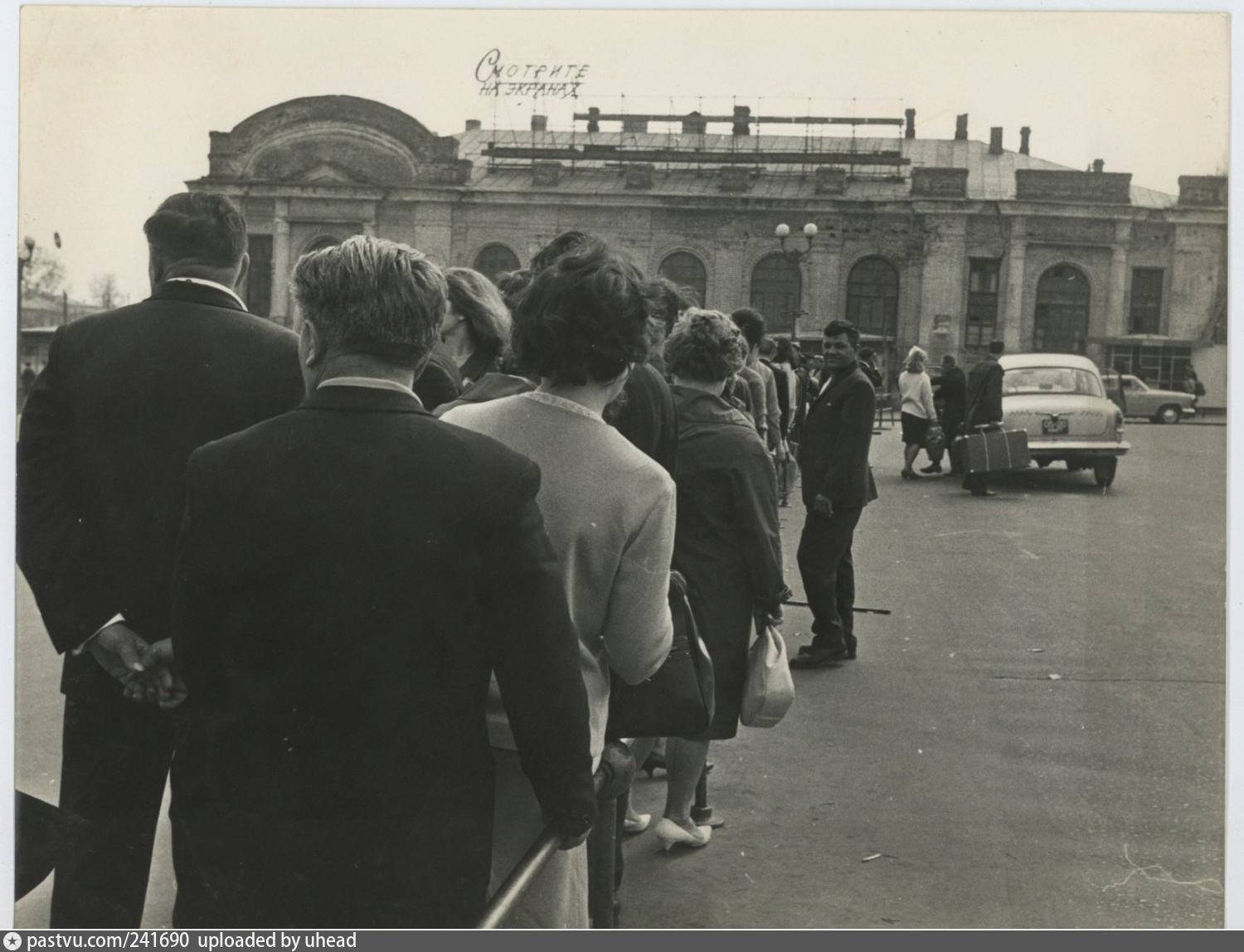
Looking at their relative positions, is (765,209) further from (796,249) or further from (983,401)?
(983,401)

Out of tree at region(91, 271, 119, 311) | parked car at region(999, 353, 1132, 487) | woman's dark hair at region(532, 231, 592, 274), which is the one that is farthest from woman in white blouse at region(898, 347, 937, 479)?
tree at region(91, 271, 119, 311)

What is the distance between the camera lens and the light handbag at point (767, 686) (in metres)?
3.54

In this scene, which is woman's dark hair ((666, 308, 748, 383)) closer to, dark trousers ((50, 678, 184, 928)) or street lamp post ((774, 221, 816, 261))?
street lamp post ((774, 221, 816, 261))

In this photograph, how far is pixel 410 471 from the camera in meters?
1.81

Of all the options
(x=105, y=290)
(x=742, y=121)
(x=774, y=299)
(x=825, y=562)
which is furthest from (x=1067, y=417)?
(x=105, y=290)

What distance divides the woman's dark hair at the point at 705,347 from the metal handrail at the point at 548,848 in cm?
199

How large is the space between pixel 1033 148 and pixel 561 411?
8.84ft

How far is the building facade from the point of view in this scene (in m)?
3.56

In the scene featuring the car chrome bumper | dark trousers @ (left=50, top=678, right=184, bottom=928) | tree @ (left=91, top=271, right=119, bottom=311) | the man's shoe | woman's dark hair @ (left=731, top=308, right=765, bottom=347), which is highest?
woman's dark hair @ (left=731, top=308, right=765, bottom=347)

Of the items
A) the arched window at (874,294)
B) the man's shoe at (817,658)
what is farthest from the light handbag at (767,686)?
the arched window at (874,294)

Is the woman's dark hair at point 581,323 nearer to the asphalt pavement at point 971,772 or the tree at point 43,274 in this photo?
the tree at point 43,274

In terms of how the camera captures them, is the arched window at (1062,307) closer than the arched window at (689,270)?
No

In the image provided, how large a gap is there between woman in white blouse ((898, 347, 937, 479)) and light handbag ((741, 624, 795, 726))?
921 centimetres
